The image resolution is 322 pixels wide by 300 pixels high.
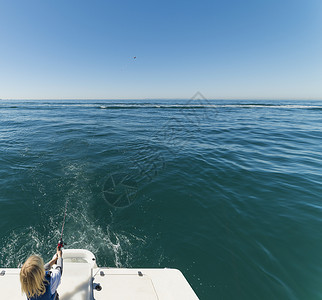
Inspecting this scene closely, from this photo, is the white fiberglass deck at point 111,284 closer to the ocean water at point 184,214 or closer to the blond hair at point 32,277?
the blond hair at point 32,277

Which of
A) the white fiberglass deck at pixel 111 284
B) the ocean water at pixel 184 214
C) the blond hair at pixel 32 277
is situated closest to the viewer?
the blond hair at pixel 32 277

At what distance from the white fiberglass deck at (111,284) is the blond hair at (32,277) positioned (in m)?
0.99

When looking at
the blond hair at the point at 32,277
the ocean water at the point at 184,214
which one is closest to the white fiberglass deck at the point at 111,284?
the blond hair at the point at 32,277

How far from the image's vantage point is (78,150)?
13.4 m

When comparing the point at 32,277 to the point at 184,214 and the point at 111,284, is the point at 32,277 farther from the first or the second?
the point at 184,214

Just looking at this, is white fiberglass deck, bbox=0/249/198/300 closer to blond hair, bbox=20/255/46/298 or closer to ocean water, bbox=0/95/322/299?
blond hair, bbox=20/255/46/298

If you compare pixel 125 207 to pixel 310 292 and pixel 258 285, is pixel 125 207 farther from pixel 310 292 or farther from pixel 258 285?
pixel 310 292

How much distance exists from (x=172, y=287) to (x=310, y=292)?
406cm

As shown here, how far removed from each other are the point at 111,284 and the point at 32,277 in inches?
71.5

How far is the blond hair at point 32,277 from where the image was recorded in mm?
2348

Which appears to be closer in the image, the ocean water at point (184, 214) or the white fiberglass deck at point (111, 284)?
the white fiberglass deck at point (111, 284)

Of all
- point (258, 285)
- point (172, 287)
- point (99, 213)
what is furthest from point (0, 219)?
point (258, 285)

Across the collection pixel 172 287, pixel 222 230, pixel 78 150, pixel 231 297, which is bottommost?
pixel 231 297

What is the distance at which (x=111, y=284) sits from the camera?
346cm
